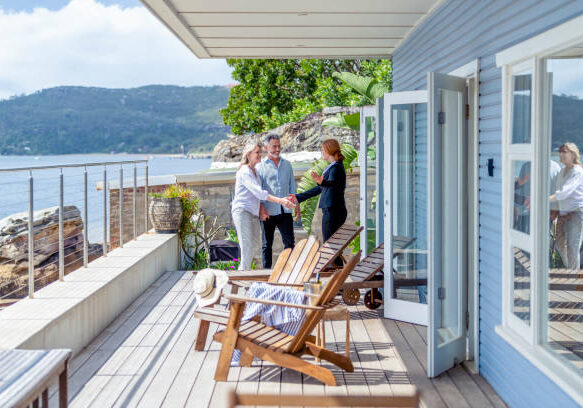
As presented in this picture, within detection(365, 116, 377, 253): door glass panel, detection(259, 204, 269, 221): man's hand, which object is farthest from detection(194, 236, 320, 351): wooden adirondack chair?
detection(365, 116, 377, 253): door glass panel

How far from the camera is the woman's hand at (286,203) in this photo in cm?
712

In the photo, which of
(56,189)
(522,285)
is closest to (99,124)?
(56,189)

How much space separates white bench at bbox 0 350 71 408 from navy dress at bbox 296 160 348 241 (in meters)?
4.31

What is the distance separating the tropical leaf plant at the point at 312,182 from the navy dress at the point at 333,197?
5.82ft

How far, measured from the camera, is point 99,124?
150ft

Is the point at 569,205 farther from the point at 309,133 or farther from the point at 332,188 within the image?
the point at 309,133

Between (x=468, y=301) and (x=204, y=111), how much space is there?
177ft

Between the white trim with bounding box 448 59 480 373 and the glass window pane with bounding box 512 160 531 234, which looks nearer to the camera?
the glass window pane with bounding box 512 160 531 234

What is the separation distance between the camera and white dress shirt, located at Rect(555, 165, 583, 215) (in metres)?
3.72

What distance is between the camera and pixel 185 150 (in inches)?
1882

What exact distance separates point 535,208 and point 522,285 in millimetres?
485

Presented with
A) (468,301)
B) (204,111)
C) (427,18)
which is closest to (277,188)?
(427,18)

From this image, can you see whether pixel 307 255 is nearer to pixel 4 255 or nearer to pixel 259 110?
pixel 4 255

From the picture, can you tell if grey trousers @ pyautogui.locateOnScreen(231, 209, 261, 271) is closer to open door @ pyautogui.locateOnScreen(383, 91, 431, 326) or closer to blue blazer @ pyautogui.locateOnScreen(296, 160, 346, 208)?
blue blazer @ pyautogui.locateOnScreen(296, 160, 346, 208)
